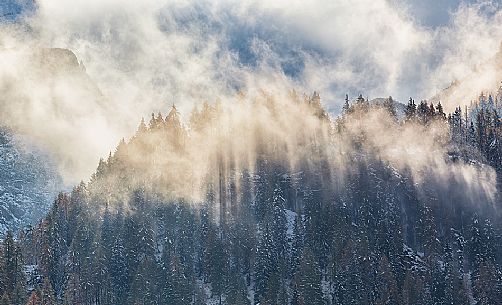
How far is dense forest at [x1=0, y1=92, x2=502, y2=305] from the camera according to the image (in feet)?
480

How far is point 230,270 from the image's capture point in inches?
6142

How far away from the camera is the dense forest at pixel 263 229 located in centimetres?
14638

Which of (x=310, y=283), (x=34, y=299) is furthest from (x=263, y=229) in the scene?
(x=34, y=299)

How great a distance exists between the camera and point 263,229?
16388 centimetres

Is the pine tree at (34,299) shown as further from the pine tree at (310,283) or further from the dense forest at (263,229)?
the pine tree at (310,283)

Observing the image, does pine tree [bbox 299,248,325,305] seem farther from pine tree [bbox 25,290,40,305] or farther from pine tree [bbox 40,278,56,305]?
pine tree [bbox 25,290,40,305]

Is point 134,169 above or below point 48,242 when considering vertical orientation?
above

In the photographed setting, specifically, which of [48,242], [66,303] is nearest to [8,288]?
[66,303]

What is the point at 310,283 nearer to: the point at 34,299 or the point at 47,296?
the point at 47,296

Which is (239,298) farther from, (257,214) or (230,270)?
(257,214)

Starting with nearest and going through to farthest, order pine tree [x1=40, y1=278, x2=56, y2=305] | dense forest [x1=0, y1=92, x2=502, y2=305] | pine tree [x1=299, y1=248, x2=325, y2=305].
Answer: pine tree [x1=40, y1=278, x2=56, y2=305], pine tree [x1=299, y1=248, x2=325, y2=305], dense forest [x1=0, y1=92, x2=502, y2=305]

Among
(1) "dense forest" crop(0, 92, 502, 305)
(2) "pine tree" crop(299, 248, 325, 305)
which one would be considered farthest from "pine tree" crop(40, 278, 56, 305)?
(2) "pine tree" crop(299, 248, 325, 305)

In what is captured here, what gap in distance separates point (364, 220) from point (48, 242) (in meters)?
76.7

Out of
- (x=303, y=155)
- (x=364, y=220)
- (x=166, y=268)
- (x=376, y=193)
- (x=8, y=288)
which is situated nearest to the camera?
(x=8, y=288)
